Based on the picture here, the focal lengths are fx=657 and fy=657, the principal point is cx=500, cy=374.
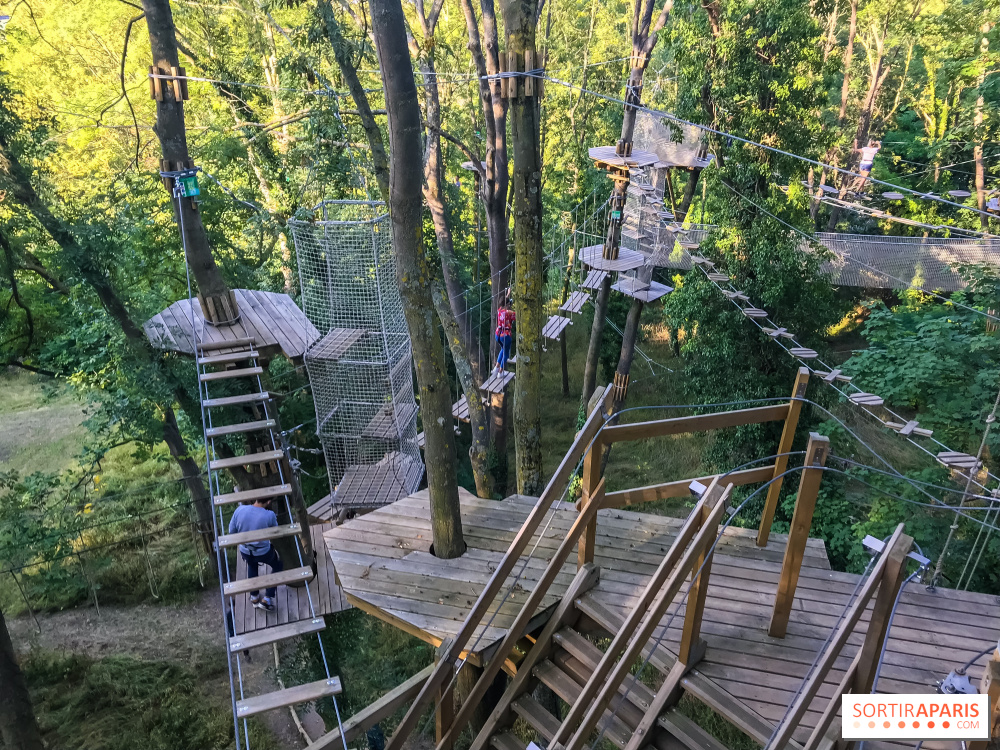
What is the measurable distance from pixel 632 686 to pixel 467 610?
100 cm

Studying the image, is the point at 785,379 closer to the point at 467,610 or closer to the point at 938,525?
the point at 938,525

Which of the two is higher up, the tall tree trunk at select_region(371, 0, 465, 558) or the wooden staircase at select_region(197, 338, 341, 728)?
the tall tree trunk at select_region(371, 0, 465, 558)

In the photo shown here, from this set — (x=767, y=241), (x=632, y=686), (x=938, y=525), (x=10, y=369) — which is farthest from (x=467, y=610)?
(x=10, y=369)

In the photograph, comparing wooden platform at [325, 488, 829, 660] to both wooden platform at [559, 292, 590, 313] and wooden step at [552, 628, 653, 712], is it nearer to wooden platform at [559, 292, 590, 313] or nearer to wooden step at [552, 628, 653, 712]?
wooden step at [552, 628, 653, 712]

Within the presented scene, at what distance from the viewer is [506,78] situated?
4.68m

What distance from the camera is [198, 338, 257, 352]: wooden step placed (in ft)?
17.5

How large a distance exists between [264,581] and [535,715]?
1697 mm

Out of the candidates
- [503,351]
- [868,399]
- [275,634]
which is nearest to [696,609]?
[275,634]

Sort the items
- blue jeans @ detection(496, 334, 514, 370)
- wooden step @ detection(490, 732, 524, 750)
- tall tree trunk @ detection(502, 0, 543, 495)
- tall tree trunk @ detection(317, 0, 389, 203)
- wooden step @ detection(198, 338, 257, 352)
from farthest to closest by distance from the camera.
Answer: blue jeans @ detection(496, 334, 514, 370), tall tree trunk @ detection(317, 0, 389, 203), wooden step @ detection(198, 338, 257, 352), tall tree trunk @ detection(502, 0, 543, 495), wooden step @ detection(490, 732, 524, 750)

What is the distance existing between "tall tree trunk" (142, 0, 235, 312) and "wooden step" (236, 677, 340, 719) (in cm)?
359

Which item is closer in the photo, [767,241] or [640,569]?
[640,569]

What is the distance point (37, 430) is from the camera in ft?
39.1

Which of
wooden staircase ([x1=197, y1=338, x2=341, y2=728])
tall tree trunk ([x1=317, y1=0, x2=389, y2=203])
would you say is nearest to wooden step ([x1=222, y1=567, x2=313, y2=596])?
wooden staircase ([x1=197, y1=338, x2=341, y2=728])

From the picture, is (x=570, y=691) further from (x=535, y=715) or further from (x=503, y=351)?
(x=503, y=351)
